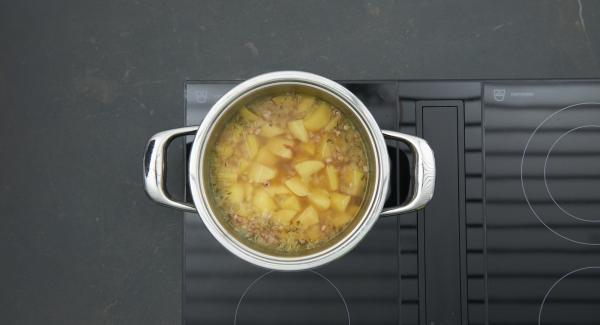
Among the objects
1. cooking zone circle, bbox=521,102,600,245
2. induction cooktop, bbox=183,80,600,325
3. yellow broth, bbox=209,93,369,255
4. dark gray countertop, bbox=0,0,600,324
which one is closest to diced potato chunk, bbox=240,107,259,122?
yellow broth, bbox=209,93,369,255

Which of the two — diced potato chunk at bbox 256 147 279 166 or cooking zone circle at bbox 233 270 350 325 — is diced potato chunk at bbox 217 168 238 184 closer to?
diced potato chunk at bbox 256 147 279 166

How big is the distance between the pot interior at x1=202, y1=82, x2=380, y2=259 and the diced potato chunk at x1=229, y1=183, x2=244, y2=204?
2 centimetres

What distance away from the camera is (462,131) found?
80 centimetres

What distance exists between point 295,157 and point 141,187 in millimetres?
357

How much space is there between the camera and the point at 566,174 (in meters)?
0.82

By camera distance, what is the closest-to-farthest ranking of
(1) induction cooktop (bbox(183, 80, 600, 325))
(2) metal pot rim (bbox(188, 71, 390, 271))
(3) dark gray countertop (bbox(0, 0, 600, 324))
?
(2) metal pot rim (bbox(188, 71, 390, 271)) < (1) induction cooktop (bbox(183, 80, 600, 325)) < (3) dark gray countertop (bbox(0, 0, 600, 324))

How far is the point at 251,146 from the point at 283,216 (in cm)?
11

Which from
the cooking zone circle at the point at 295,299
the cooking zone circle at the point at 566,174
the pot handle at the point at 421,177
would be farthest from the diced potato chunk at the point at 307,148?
the cooking zone circle at the point at 566,174

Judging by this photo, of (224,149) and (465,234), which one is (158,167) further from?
(465,234)

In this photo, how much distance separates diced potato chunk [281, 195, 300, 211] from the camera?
0.70 m

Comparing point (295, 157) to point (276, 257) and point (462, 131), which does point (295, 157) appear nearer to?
point (276, 257)

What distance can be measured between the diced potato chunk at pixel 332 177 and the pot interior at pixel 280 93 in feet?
0.14

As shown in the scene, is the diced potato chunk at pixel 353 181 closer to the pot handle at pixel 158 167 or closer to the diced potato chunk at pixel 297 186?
the diced potato chunk at pixel 297 186

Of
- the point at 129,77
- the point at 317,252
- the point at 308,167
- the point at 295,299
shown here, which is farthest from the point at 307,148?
the point at 129,77
